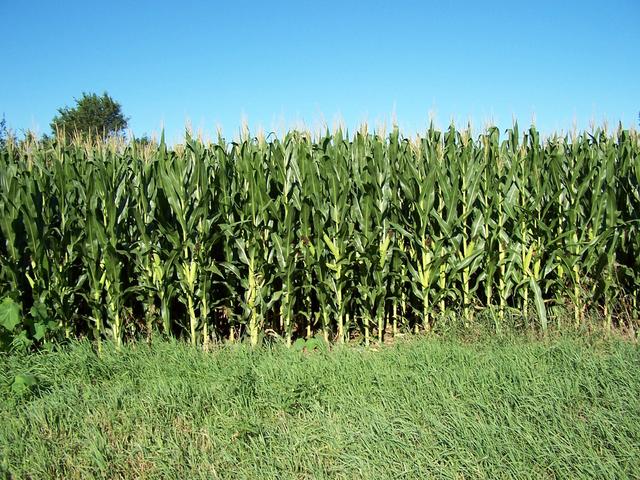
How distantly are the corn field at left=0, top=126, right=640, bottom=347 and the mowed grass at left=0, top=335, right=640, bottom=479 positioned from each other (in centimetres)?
114

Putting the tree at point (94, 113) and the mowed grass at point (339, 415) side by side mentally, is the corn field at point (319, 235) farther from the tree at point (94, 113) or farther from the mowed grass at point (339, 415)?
the tree at point (94, 113)

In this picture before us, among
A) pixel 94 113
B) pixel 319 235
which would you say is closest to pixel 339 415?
pixel 319 235

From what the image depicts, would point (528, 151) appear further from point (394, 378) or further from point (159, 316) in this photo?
point (159, 316)

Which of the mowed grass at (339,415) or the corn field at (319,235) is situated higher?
the corn field at (319,235)

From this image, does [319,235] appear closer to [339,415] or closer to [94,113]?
[339,415]

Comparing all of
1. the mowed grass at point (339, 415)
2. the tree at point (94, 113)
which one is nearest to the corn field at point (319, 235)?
the mowed grass at point (339, 415)

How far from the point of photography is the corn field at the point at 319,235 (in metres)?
6.02

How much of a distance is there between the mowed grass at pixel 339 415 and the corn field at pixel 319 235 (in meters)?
1.14

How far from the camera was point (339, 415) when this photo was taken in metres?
4.04

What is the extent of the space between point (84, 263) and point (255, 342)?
2.08m

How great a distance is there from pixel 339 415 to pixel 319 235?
2.53 metres

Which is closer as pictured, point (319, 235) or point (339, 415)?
point (339, 415)

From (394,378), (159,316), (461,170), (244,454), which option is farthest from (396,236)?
(244,454)

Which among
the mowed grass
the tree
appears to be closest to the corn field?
the mowed grass
